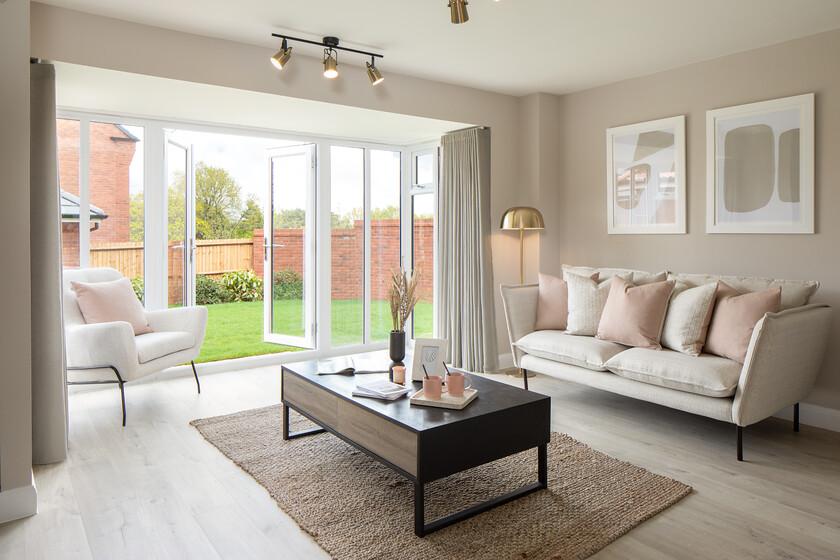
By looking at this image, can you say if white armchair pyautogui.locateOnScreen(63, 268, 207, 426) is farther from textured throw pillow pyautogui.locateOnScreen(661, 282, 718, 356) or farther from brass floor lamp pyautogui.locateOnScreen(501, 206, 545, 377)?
textured throw pillow pyautogui.locateOnScreen(661, 282, 718, 356)

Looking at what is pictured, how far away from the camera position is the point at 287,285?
5676mm

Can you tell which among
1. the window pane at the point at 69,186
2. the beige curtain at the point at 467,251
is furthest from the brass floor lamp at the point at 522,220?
the window pane at the point at 69,186

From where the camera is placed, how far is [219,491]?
273 cm

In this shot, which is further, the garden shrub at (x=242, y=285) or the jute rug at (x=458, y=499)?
the garden shrub at (x=242, y=285)

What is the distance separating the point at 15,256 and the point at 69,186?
2.16 metres

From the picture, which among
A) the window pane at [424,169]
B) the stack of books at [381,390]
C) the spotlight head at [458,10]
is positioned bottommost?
the stack of books at [381,390]

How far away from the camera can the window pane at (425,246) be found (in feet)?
19.4

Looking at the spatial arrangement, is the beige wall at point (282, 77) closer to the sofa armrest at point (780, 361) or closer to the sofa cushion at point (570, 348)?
the sofa cushion at point (570, 348)

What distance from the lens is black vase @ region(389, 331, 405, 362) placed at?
321cm

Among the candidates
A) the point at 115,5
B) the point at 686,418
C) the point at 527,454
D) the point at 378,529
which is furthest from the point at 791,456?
the point at 115,5

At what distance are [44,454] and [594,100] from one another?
15.4ft

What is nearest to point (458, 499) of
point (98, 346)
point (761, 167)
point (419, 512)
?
point (419, 512)

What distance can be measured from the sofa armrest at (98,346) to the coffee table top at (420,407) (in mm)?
1172

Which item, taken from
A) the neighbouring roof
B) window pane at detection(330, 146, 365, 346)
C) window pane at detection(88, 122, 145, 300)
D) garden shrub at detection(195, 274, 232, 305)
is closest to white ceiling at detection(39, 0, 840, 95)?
window pane at detection(88, 122, 145, 300)
